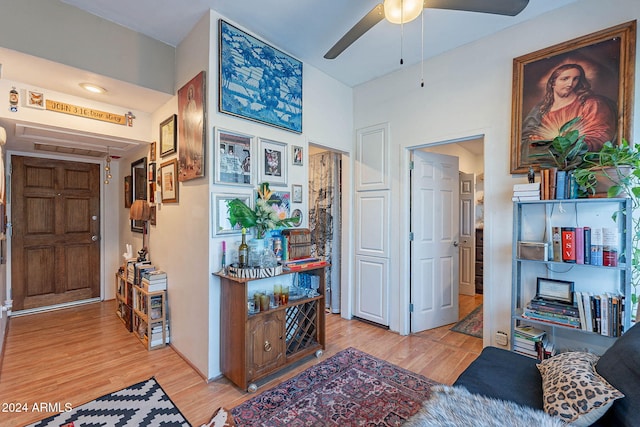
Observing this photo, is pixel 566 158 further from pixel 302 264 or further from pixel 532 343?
pixel 302 264

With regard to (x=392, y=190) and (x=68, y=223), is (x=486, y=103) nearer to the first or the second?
(x=392, y=190)

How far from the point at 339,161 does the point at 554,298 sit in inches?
104

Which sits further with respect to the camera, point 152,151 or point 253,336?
point 152,151

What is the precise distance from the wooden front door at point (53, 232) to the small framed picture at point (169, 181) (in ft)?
6.94

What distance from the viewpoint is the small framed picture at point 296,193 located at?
9.27ft

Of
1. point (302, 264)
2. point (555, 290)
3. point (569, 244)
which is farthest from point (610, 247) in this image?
point (302, 264)

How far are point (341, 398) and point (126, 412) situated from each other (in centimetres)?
146

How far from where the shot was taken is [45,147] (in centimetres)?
350

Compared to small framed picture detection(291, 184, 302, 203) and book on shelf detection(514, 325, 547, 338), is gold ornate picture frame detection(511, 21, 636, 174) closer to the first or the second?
book on shelf detection(514, 325, 547, 338)

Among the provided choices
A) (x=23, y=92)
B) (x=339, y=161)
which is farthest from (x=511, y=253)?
(x=23, y=92)

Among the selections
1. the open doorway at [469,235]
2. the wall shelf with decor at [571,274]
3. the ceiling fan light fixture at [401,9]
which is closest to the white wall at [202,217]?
the ceiling fan light fixture at [401,9]

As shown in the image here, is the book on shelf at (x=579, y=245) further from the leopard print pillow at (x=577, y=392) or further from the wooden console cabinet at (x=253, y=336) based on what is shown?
the wooden console cabinet at (x=253, y=336)

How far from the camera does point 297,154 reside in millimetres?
2883

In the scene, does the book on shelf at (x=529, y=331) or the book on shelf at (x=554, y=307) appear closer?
the book on shelf at (x=554, y=307)
